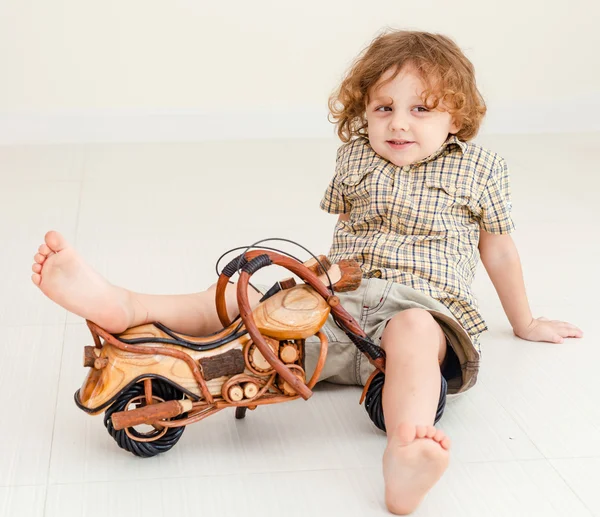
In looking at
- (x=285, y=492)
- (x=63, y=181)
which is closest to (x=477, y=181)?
(x=285, y=492)

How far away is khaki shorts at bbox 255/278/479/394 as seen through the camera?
4.19 feet

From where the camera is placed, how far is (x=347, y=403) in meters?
1.31

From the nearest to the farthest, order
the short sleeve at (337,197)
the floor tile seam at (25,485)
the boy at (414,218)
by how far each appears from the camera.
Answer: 1. the floor tile seam at (25,485)
2. the boy at (414,218)
3. the short sleeve at (337,197)

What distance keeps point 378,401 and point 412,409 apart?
0.09 m

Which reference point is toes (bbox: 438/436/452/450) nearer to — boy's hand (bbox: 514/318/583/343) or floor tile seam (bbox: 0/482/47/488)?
floor tile seam (bbox: 0/482/47/488)

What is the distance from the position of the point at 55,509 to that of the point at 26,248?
3.40 ft

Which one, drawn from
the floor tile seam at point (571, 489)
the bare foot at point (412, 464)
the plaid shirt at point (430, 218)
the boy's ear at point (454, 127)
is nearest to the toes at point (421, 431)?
the bare foot at point (412, 464)

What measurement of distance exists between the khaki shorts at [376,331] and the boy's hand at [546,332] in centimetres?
27

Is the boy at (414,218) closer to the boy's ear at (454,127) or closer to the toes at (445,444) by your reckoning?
the boy's ear at (454,127)

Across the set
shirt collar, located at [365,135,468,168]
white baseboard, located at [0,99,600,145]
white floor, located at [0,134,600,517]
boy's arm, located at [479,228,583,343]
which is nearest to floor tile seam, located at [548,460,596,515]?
white floor, located at [0,134,600,517]

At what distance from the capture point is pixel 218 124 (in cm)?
312

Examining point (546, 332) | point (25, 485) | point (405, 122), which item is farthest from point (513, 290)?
point (25, 485)

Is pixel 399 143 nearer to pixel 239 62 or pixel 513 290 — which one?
pixel 513 290

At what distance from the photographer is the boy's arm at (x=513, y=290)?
4.73 ft
